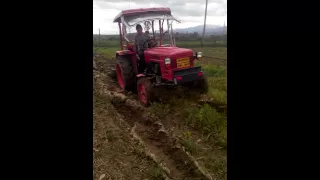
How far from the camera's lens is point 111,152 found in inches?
144

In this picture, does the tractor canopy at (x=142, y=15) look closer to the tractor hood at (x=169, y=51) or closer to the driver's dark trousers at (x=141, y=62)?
the tractor hood at (x=169, y=51)

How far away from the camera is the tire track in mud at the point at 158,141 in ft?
10.7

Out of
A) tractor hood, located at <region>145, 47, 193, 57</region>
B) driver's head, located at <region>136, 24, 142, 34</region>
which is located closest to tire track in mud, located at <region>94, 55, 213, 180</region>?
tractor hood, located at <region>145, 47, 193, 57</region>

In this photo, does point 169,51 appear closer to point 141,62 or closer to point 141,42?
point 141,42

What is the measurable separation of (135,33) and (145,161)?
349 cm

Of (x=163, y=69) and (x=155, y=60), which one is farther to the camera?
(x=155, y=60)

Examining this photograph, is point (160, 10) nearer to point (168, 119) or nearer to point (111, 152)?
point (168, 119)

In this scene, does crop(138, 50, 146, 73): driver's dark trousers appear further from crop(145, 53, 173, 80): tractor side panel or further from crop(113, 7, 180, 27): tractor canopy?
crop(113, 7, 180, 27): tractor canopy

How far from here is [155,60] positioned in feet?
19.4

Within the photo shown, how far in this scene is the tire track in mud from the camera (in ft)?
10.7

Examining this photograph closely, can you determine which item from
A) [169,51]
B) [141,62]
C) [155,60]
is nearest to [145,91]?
[155,60]

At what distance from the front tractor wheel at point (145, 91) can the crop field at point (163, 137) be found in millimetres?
168

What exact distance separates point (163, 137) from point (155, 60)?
218 cm
